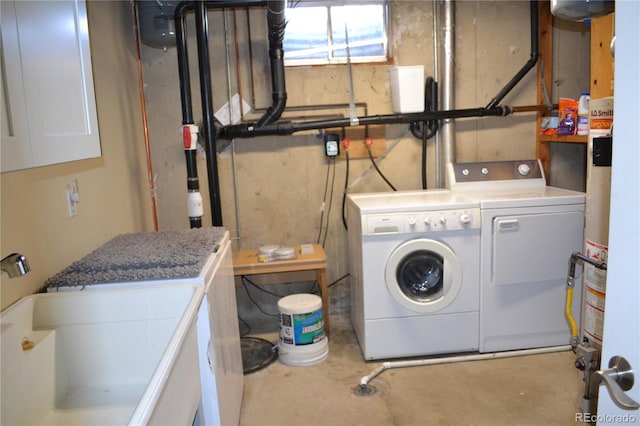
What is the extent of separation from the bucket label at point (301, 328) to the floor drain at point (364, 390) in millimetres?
419

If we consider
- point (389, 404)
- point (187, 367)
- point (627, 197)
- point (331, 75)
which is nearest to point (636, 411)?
point (627, 197)

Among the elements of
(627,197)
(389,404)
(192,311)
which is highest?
(627,197)

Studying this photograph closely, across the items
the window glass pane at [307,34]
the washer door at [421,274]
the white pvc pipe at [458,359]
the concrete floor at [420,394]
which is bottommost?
the concrete floor at [420,394]

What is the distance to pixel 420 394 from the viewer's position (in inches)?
98.8

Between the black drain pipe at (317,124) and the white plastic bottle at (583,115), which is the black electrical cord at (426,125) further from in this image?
the white plastic bottle at (583,115)

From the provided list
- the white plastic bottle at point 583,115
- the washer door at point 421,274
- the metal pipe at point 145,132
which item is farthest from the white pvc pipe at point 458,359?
the metal pipe at point 145,132

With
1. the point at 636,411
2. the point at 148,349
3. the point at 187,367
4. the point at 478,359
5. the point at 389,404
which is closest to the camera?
the point at 636,411

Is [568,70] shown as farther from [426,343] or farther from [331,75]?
[426,343]

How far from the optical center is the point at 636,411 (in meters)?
0.75

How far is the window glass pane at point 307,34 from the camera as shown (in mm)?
3330

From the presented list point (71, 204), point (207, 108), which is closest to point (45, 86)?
point (71, 204)

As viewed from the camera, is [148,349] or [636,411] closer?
[636,411]

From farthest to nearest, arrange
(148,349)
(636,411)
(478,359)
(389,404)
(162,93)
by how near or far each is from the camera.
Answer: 1. (162,93)
2. (478,359)
3. (389,404)
4. (148,349)
5. (636,411)

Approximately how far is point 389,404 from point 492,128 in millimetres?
2058
